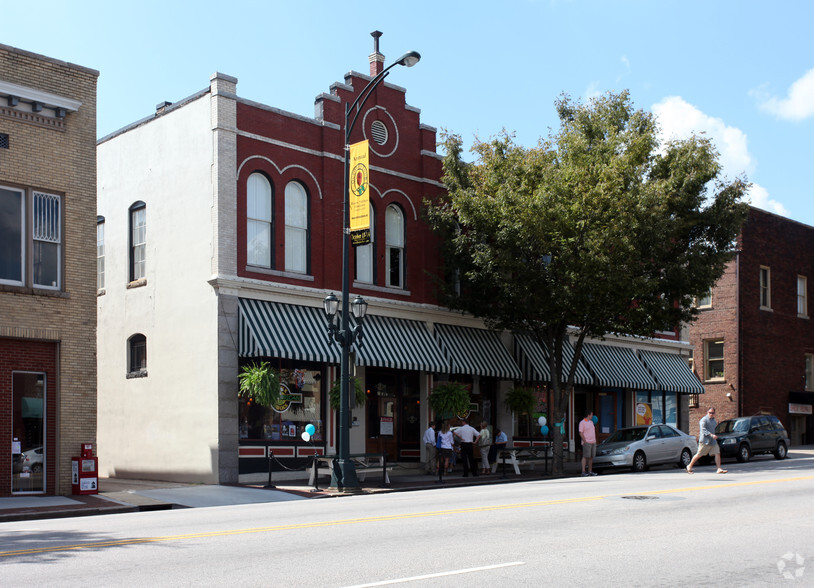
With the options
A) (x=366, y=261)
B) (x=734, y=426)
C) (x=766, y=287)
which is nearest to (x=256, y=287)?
(x=366, y=261)

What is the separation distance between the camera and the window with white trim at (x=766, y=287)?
4291cm

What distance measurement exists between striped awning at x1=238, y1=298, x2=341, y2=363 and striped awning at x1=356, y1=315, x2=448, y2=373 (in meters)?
1.03

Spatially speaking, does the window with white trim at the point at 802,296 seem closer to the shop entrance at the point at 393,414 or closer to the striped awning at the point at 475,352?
the striped awning at the point at 475,352

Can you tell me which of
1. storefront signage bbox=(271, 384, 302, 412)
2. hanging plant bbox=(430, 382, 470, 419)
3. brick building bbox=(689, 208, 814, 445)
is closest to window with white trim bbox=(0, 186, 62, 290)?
storefront signage bbox=(271, 384, 302, 412)

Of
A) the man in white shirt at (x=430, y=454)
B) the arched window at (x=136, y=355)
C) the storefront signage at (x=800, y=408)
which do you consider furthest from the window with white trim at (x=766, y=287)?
the arched window at (x=136, y=355)

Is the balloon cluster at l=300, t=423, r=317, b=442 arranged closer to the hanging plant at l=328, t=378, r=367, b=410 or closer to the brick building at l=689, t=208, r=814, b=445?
the hanging plant at l=328, t=378, r=367, b=410

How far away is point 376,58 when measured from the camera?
90.4ft

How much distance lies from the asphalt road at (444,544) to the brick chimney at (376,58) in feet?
51.5

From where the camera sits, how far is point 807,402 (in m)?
44.6

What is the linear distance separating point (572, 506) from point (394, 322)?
1293cm

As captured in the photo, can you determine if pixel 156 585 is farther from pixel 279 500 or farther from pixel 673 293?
pixel 673 293

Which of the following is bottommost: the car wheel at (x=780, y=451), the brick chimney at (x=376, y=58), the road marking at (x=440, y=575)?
the car wheel at (x=780, y=451)

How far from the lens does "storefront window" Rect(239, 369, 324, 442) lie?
22.9m

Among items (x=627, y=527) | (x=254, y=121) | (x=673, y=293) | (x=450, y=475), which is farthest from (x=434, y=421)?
(x=627, y=527)
